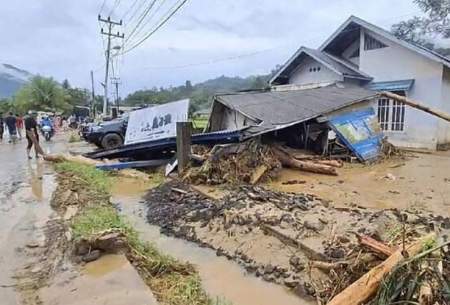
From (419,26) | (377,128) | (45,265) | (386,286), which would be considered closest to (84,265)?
(45,265)

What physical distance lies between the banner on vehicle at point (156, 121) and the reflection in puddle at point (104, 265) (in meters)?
7.29

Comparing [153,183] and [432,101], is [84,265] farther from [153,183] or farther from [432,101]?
[432,101]

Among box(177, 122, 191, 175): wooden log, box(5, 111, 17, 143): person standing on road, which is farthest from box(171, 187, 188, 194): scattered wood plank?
box(5, 111, 17, 143): person standing on road

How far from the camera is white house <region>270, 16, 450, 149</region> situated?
52.2ft

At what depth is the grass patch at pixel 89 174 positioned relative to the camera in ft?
32.8

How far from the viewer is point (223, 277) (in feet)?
17.0

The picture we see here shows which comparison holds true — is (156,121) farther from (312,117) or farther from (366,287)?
(366,287)

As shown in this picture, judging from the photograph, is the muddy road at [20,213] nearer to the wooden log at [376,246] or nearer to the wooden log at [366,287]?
the wooden log at [366,287]

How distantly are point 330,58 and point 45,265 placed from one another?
16546 mm

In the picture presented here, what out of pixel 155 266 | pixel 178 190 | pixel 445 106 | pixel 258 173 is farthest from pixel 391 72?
pixel 155 266

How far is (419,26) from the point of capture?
24.6m

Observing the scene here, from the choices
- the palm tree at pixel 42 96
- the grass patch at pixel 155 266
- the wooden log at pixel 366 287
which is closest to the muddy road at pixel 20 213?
the grass patch at pixel 155 266

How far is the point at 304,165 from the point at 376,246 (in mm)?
6894

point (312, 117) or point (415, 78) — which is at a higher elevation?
point (415, 78)
